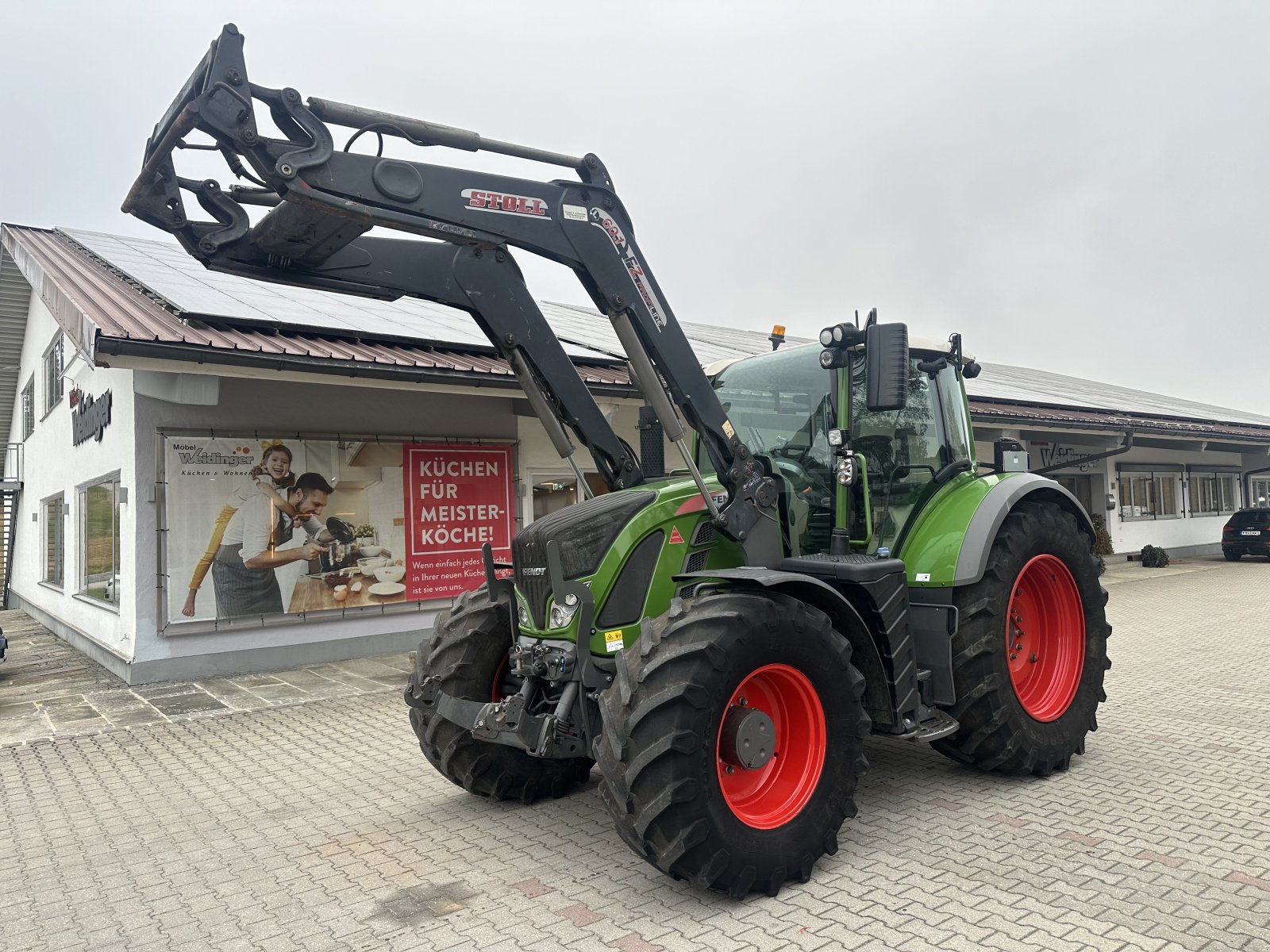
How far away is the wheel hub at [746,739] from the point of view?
3586 millimetres

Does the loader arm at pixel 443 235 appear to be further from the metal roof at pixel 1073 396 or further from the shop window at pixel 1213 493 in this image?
the shop window at pixel 1213 493

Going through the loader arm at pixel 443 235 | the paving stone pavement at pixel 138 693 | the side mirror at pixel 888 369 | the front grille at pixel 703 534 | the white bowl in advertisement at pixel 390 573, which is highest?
the loader arm at pixel 443 235

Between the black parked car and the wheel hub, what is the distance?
20.8 metres

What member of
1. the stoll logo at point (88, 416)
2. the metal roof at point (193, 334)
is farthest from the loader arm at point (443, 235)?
the stoll logo at point (88, 416)

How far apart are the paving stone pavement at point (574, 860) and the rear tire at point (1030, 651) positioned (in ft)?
0.75

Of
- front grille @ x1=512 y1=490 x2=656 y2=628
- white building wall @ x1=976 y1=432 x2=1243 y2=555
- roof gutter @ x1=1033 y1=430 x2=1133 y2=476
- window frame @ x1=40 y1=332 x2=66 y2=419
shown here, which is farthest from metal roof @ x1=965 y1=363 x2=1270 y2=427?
window frame @ x1=40 y1=332 x2=66 y2=419

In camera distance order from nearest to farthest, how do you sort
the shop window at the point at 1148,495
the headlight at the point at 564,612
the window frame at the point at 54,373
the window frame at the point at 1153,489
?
the headlight at the point at 564,612
the window frame at the point at 54,373
the window frame at the point at 1153,489
the shop window at the point at 1148,495

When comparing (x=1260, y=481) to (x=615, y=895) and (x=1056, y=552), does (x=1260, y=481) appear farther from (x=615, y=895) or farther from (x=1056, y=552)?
(x=615, y=895)

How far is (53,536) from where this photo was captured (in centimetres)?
1471

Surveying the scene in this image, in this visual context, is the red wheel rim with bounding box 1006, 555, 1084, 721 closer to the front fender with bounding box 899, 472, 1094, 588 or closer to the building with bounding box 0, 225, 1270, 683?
the front fender with bounding box 899, 472, 1094, 588

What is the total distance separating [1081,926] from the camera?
310 centimetres

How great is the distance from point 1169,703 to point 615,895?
511cm

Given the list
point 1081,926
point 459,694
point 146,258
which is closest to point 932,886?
point 1081,926

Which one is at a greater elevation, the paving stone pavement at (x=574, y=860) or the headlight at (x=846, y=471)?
the headlight at (x=846, y=471)
